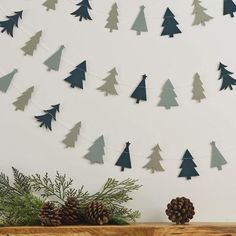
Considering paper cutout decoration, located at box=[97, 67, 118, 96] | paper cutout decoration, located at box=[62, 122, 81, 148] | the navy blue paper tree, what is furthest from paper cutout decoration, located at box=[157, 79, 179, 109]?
the navy blue paper tree

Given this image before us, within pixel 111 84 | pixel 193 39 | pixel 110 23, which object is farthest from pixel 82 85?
pixel 193 39

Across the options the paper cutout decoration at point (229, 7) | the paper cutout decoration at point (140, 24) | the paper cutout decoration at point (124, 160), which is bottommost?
the paper cutout decoration at point (124, 160)

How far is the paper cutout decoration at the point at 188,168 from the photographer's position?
122 centimetres

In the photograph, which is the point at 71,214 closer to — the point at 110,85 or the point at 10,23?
the point at 110,85

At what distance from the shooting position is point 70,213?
3.71 ft

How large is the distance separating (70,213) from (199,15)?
2.08 ft

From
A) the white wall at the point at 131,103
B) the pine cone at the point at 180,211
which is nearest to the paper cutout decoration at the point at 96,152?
the white wall at the point at 131,103

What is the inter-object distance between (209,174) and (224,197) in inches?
2.8

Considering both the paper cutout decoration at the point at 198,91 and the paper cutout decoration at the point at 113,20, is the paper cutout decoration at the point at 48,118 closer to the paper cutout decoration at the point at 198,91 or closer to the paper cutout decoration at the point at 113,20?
the paper cutout decoration at the point at 113,20

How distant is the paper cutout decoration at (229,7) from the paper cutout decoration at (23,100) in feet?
1.90

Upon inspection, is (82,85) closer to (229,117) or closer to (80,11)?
(80,11)

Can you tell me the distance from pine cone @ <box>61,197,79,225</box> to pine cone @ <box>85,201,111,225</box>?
28 mm

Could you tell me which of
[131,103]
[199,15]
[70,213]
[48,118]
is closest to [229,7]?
[199,15]

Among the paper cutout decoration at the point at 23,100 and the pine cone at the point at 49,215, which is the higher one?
the paper cutout decoration at the point at 23,100
